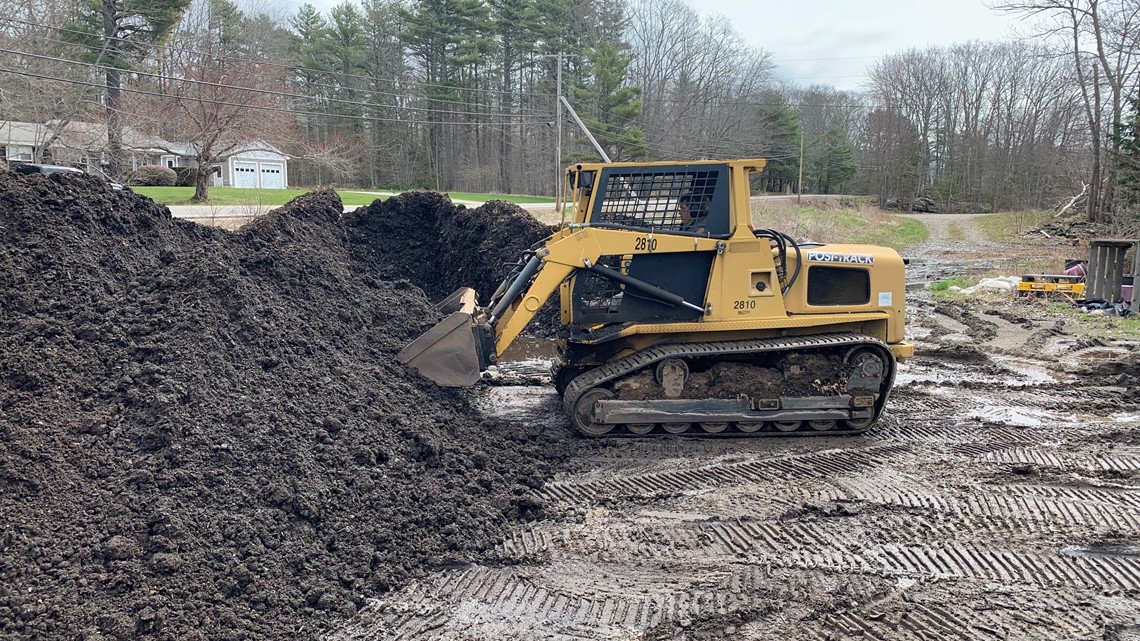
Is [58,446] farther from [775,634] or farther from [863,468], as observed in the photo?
[863,468]

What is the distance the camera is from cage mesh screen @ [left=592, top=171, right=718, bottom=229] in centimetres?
679

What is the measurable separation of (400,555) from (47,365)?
8.76ft

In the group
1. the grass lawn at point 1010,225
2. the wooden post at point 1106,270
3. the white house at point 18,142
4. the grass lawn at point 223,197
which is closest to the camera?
the wooden post at point 1106,270

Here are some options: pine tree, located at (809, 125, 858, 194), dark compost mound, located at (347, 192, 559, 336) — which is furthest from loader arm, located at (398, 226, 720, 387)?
pine tree, located at (809, 125, 858, 194)

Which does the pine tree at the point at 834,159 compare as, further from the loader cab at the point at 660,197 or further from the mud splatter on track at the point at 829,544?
the loader cab at the point at 660,197

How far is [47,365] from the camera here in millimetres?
5098

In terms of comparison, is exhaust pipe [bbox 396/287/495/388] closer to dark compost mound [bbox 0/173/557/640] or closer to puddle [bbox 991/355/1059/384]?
dark compost mound [bbox 0/173/557/640]

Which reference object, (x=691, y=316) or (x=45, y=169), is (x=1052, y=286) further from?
(x=45, y=169)

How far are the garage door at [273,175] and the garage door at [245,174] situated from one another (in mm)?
481

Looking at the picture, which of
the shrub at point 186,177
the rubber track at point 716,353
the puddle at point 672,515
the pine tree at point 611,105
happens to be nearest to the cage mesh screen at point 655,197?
the rubber track at point 716,353

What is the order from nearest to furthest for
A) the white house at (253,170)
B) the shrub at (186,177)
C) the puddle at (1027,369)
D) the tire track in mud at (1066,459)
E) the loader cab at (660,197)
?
the tire track in mud at (1066,459) → the loader cab at (660,197) → the puddle at (1027,369) → the shrub at (186,177) → the white house at (253,170)

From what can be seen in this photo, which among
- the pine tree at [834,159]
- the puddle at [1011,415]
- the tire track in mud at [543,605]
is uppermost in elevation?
the pine tree at [834,159]

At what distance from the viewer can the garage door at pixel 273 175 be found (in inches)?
1713

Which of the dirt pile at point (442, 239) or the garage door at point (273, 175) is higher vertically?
the garage door at point (273, 175)
